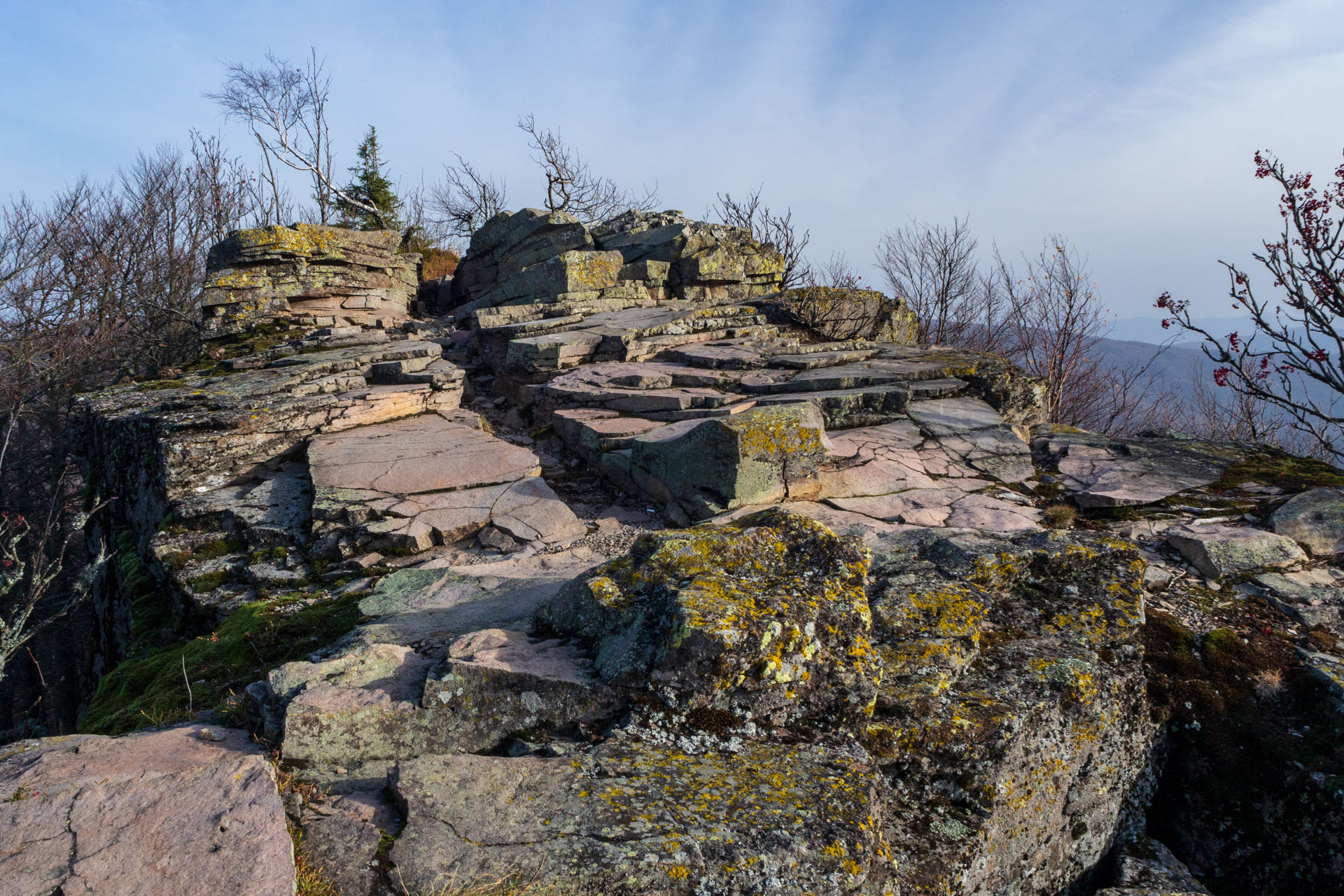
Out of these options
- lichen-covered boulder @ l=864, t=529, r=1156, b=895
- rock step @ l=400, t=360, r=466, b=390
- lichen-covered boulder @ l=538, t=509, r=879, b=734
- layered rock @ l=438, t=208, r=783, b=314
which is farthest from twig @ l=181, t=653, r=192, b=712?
layered rock @ l=438, t=208, r=783, b=314

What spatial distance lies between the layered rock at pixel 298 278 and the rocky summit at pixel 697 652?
3657mm

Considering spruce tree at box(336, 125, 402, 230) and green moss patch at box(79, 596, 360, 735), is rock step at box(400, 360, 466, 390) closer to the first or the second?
green moss patch at box(79, 596, 360, 735)

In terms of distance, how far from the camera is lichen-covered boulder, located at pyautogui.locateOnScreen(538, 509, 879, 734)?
2600 mm

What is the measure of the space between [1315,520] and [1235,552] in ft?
2.84

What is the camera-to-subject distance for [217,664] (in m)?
3.80

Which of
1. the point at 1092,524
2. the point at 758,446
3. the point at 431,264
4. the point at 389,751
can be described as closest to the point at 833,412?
the point at 758,446

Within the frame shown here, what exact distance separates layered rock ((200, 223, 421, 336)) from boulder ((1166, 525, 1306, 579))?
1171 cm

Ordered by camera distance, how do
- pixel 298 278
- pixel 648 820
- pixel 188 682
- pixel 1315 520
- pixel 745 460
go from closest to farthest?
pixel 648 820 → pixel 188 682 → pixel 1315 520 → pixel 745 460 → pixel 298 278

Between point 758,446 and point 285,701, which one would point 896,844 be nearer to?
point 285,701

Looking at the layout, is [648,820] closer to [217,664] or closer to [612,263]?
[217,664]

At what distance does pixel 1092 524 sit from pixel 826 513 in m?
2.01

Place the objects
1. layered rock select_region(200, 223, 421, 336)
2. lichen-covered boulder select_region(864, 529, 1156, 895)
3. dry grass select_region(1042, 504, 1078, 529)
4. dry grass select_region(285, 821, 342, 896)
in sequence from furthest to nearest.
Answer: layered rock select_region(200, 223, 421, 336) → dry grass select_region(1042, 504, 1078, 529) → lichen-covered boulder select_region(864, 529, 1156, 895) → dry grass select_region(285, 821, 342, 896)

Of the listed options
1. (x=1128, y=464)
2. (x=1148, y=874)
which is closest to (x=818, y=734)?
(x=1148, y=874)

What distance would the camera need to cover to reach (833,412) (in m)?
6.75
